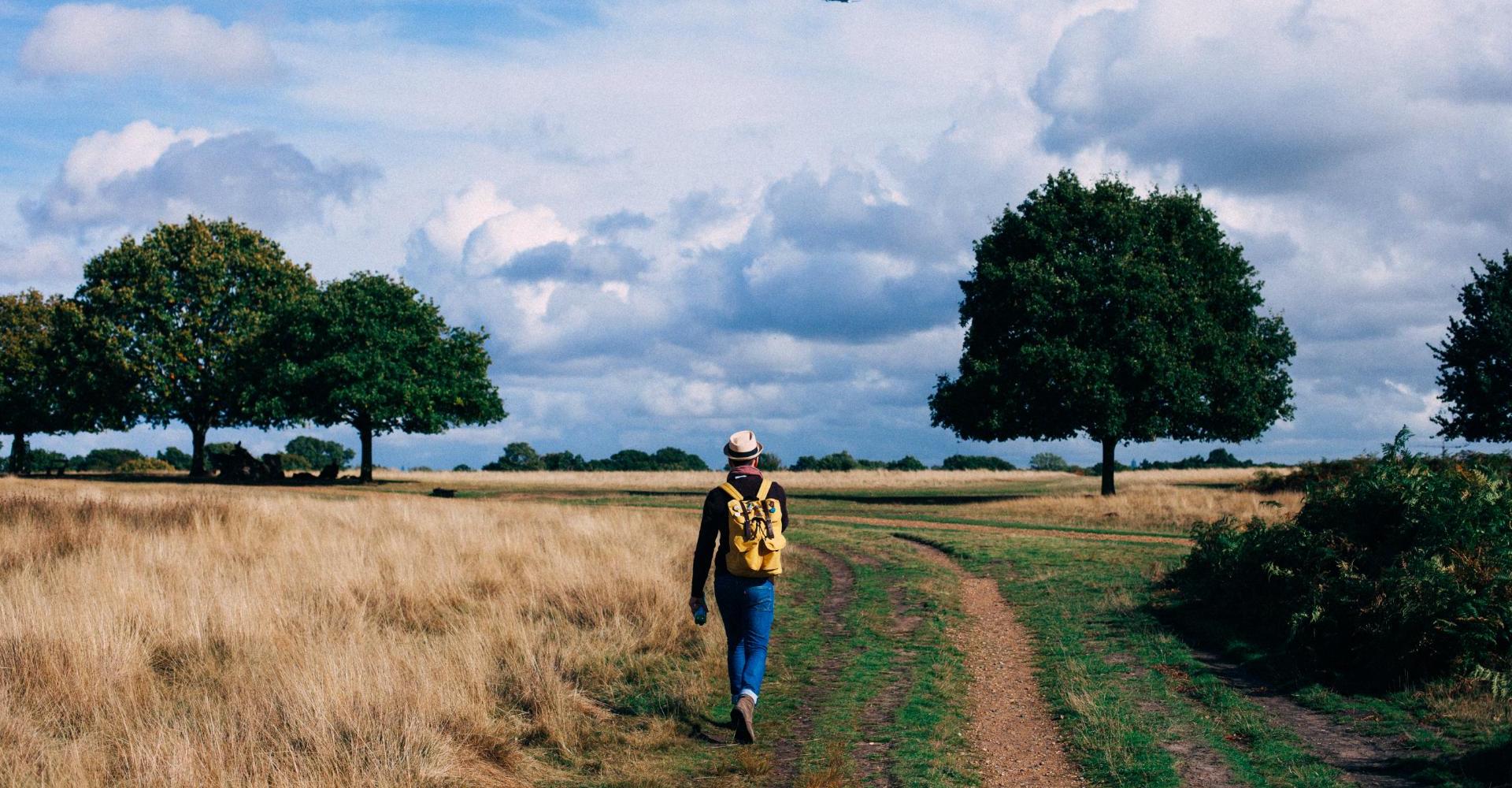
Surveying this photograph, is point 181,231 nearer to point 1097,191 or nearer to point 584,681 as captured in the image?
point 1097,191

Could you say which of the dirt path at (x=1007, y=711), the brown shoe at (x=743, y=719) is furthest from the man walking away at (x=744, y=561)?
the dirt path at (x=1007, y=711)

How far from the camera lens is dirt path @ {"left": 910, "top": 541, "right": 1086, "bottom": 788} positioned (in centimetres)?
782

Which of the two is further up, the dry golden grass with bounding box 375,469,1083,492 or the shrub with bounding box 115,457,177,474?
the shrub with bounding box 115,457,177,474

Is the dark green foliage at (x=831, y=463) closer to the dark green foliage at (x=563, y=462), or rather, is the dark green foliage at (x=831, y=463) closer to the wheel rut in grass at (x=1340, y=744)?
the dark green foliage at (x=563, y=462)

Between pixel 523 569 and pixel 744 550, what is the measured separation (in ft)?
28.3

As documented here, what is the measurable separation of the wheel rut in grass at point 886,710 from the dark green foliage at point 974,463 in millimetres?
90498

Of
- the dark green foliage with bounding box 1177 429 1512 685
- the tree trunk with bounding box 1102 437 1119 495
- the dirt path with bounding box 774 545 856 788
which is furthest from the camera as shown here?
the tree trunk with bounding box 1102 437 1119 495

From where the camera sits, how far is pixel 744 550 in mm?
8859

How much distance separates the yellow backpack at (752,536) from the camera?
29.1ft

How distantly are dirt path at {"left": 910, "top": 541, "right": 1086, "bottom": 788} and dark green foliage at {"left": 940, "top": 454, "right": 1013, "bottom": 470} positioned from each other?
9036cm

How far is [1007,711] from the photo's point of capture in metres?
9.67

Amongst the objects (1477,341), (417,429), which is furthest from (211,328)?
(1477,341)

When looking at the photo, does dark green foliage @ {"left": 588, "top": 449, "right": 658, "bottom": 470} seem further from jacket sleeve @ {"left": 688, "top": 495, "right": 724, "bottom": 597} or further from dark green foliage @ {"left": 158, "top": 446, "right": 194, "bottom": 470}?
jacket sleeve @ {"left": 688, "top": 495, "right": 724, "bottom": 597}

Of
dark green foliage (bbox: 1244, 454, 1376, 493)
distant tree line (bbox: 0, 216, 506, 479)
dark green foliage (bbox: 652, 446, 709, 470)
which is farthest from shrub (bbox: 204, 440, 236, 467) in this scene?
dark green foliage (bbox: 1244, 454, 1376, 493)
